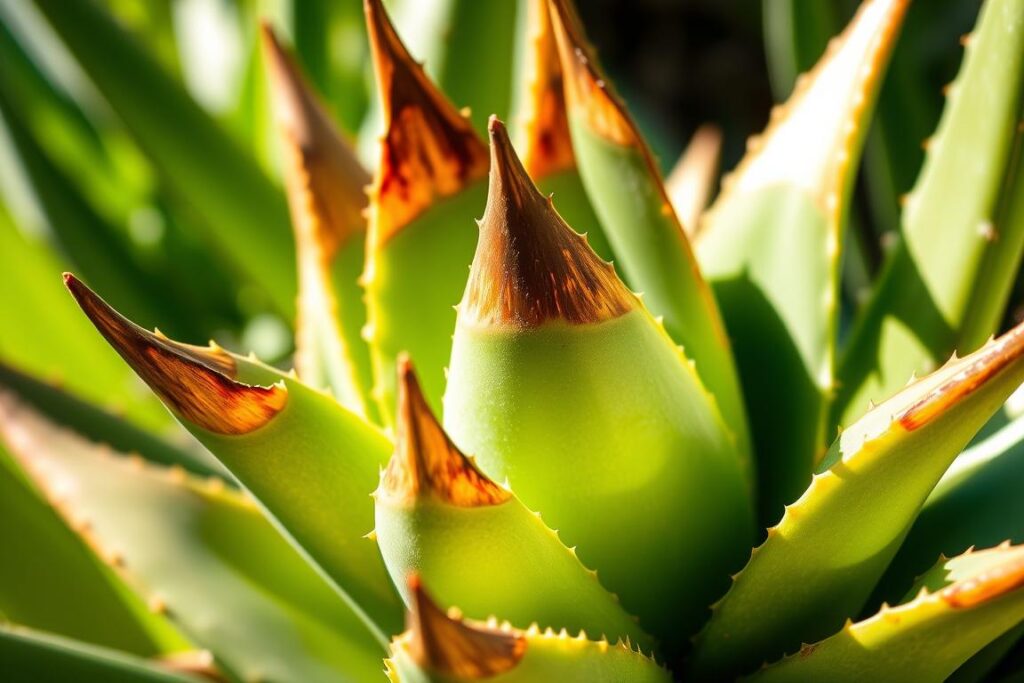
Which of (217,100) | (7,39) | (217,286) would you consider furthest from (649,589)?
(7,39)

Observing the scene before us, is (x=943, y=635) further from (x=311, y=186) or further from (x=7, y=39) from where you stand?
(x=7, y=39)

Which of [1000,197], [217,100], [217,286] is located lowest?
[1000,197]

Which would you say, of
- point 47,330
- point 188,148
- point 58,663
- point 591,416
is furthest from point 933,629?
point 47,330

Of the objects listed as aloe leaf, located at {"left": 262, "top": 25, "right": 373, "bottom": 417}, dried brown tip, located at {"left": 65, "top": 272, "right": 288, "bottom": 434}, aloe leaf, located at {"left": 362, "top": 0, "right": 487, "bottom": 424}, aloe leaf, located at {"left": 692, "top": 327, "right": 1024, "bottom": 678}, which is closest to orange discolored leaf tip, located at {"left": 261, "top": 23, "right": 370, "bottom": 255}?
aloe leaf, located at {"left": 262, "top": 25, "right": 373, "bottom": 417}

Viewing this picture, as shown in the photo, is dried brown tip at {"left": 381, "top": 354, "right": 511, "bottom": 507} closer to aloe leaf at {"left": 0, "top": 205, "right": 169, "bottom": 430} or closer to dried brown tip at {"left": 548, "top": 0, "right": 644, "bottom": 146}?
dried brown tip at {"left": 548, "top": 0, "right": 644, "bottom": 146}

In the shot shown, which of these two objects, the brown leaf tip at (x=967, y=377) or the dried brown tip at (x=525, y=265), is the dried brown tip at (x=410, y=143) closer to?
the dried brown tip at (x=525, y=265)

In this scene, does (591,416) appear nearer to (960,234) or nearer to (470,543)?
(470,543)

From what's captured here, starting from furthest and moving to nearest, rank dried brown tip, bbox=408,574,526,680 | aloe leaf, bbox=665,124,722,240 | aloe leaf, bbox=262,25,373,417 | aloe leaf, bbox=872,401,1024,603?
aloe leaf, bbox=665,124,722,240, aloe leaf, bbox=262,25,373,417, aloe leaf, bbox=872,401,1024,603, dried brown tip, bbox=408,574,526,680
